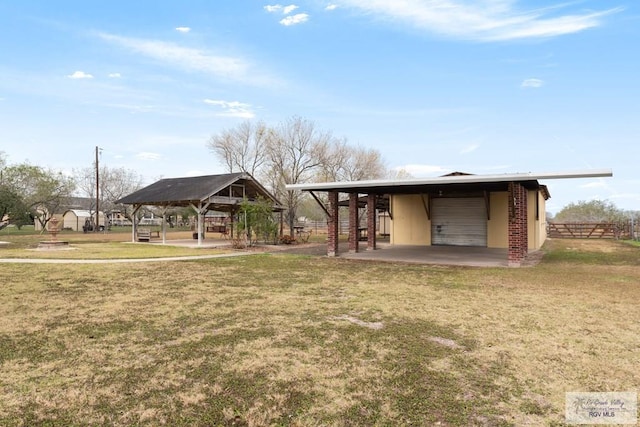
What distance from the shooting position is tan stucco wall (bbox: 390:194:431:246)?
58.4 ft

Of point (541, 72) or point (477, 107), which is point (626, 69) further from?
point (477, 107)

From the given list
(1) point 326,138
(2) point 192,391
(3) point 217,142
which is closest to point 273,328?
(2) point 192,391

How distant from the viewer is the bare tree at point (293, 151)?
2569cm

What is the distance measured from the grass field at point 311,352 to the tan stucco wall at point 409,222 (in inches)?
401

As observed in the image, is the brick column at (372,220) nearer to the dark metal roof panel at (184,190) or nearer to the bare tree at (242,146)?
the dark metal roof panel at (184,190)

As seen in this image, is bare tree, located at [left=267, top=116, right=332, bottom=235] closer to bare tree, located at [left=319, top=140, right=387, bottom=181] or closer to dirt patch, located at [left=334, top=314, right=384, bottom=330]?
bare tree, located at [left=319, top=140, right=387, bottom=181]

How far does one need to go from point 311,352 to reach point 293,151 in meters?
22.8

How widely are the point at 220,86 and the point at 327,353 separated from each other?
18164mm

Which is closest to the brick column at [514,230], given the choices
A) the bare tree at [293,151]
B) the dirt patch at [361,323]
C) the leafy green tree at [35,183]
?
the dirt patch at [361,323]

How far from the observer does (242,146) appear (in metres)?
28.0

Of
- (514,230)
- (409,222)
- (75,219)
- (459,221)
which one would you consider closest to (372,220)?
(409,222)

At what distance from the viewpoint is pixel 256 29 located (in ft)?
47.0

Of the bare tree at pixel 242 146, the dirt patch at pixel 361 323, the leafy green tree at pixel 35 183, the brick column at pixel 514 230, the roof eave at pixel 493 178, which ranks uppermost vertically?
the bare tree at pixel 242 146

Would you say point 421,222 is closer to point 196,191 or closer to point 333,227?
point 333,227
